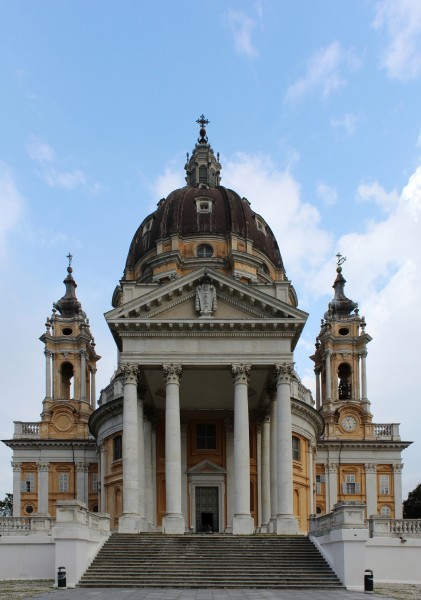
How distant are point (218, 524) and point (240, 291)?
16.3 meters

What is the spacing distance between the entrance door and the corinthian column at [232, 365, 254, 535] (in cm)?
1149

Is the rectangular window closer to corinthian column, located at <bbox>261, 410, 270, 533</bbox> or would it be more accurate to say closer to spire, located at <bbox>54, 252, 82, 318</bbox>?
corinthian column, located at <bbox>261, 410, 270, 533</bbox>

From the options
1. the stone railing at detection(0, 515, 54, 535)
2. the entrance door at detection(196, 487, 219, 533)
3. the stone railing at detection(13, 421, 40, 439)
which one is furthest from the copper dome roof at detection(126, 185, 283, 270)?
the stone railing at detection(0, 515, 54, 535)

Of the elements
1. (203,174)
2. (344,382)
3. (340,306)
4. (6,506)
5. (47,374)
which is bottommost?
(6,506)

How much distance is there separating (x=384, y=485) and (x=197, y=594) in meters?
47.1

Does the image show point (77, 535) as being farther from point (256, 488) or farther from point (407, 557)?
point (256, 488)

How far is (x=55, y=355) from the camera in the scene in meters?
73.1

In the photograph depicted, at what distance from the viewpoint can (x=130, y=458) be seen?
3912 cm

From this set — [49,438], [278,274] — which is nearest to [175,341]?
[278,274]

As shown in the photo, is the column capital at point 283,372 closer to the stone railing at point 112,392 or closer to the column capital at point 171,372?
the column capital at point 171,372

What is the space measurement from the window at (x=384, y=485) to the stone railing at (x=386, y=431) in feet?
11.2

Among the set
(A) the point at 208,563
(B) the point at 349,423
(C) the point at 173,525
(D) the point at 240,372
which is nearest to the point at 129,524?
(C) the point at 173,525

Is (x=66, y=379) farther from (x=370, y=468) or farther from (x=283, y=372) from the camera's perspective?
(x=283, y=372)

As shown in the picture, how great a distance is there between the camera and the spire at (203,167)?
7180 centimetres
